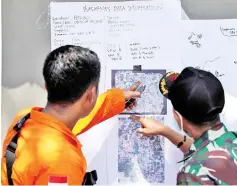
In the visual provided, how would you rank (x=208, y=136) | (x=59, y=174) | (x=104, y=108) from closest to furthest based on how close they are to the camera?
(x=59, y=174) < (x=208, y=136) < (x=104, y=108)

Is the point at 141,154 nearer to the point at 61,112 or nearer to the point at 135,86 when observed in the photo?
the point at 135,86

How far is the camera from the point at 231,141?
1289 millimetres

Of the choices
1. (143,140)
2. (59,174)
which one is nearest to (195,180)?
(59,174)

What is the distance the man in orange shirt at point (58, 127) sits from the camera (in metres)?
1.20

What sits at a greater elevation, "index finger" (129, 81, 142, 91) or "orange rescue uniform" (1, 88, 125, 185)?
"index finger" (129, 81, 142, 91)

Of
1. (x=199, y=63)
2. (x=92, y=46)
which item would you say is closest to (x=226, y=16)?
(x=199, y=63)

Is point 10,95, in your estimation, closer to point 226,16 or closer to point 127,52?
point 127,52

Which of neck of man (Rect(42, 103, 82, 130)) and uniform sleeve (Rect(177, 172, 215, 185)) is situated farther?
neck of man (Rect(42, 103, 82, 130))

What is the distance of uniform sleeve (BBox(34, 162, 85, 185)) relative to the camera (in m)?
1.19

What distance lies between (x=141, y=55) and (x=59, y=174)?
0.72m

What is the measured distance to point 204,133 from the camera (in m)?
1.31

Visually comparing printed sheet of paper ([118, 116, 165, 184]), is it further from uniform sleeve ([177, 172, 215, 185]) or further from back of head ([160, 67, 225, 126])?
uniform sleeve ([177, 172, 215, 185])

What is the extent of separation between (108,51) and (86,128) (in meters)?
0.31

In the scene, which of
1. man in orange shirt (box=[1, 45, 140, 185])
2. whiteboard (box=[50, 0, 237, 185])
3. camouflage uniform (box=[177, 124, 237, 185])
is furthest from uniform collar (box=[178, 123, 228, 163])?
whiteboard (box=[50, 0, 237, 185])
